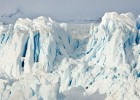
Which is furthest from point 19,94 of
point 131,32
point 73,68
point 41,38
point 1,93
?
point 131,32

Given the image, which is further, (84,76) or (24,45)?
(24,45)

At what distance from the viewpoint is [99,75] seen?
23.5 m

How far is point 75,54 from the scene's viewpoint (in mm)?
26312

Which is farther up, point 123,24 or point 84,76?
point 123,24

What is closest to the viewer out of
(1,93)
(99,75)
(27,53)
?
(1,93)

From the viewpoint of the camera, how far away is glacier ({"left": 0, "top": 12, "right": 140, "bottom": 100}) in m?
22.8

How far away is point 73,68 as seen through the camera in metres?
23.8

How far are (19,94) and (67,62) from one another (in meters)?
6.16

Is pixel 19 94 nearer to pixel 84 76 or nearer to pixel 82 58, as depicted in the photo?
pixel 84 76

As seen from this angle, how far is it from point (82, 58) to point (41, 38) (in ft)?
8.05

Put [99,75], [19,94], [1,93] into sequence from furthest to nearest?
[99,75], [1,93], [19,94]

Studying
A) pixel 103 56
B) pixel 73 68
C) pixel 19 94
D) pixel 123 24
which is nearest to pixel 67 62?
pixel 73 68

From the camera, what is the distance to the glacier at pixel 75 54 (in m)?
22.8

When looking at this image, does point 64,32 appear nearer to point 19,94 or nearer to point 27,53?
point 27,53
